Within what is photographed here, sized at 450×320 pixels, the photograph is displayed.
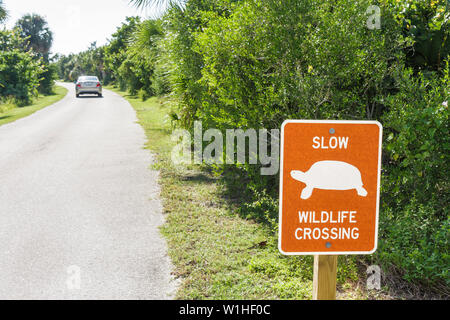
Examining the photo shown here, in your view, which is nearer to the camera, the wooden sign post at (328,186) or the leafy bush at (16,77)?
the wooden sign post at (328,186)

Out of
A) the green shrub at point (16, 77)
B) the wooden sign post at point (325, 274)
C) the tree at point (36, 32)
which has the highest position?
the tree at point (36, 32)

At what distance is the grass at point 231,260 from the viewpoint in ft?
11.0

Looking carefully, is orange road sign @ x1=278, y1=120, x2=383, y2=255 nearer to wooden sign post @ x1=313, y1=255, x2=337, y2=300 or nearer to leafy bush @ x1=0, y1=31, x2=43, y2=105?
wooden sign post @ x1=313, y1=255, x2=337, y2=300

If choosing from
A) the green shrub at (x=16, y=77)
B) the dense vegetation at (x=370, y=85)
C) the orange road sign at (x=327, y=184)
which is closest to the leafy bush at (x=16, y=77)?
the green shrub at (x=16, y=77)

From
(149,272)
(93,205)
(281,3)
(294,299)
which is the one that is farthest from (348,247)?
(93,205)

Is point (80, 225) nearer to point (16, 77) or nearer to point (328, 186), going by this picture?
point (328, 186)

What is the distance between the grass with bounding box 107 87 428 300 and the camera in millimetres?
3350

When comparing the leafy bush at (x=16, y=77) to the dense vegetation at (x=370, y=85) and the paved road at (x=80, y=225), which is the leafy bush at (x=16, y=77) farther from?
the dense vegetation at (x=370, y=85)

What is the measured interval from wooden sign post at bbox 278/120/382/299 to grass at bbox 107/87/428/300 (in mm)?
1386

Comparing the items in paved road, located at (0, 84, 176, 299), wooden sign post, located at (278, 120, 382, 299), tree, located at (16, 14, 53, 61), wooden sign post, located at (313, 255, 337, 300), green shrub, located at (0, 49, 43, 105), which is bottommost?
paved road, located at (0, 84, 176, 299)

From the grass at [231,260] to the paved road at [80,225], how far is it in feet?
0.65

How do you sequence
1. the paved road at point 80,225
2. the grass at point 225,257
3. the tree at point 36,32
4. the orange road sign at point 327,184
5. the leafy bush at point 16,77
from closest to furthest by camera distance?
the orange road sign at point 327,184 → the grass at point 225,257 → the paved road at point 80,225 → the leafy bush at point 16,77 → the tree at point 36,32

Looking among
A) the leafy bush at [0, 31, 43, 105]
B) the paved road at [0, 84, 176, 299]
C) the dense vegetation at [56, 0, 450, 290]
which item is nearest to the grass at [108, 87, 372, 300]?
the paved road at [0, 84, 176, 299]

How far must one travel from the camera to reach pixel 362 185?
2012 millimetres
